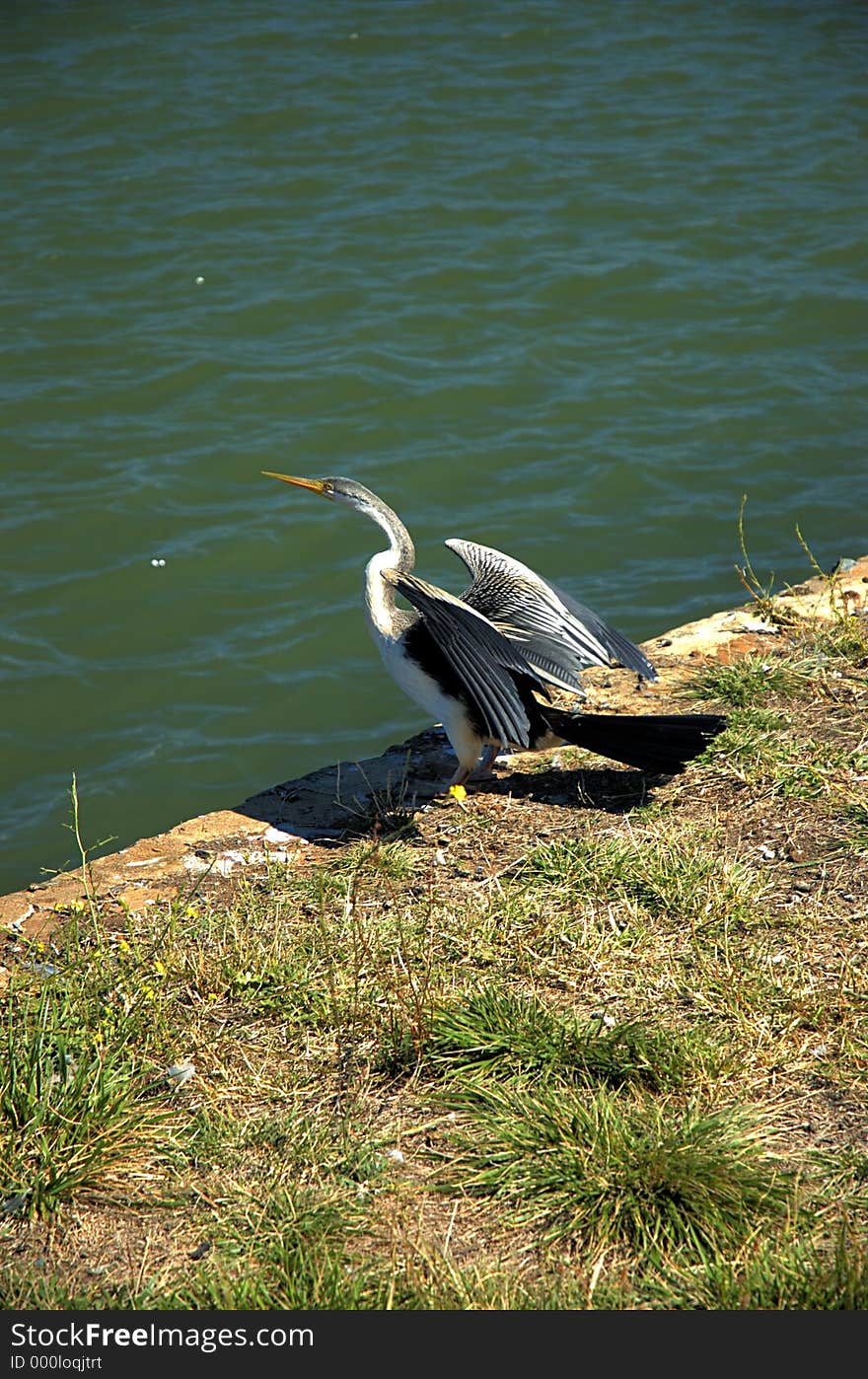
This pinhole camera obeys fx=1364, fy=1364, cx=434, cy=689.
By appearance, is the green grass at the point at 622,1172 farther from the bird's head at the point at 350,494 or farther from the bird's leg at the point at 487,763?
the bird's head at the point at 350,494

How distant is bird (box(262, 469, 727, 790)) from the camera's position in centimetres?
470

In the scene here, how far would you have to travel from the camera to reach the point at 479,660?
4.79 m

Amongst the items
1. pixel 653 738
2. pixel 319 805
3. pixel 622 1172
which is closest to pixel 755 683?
pixel 653 738

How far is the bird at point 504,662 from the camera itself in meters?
4.70

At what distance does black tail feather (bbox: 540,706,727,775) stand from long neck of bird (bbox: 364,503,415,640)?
0.90m

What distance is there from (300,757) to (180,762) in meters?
0.60

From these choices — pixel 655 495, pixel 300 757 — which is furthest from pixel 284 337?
pixel 300 757

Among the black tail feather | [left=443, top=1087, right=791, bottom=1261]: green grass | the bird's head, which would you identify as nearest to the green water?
the bird's head

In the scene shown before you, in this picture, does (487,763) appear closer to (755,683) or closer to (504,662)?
(504,662)

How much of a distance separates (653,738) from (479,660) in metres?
0.66

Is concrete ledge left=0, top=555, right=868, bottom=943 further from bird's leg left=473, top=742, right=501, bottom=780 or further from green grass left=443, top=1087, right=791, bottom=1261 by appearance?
green grass left=443, top=1087, right=791, bottom=1261

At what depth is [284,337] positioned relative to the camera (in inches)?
416

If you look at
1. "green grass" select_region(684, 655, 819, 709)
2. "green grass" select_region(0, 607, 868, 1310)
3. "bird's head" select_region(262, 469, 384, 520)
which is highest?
"bird's head" select_region(262, 469, 384, 520)
